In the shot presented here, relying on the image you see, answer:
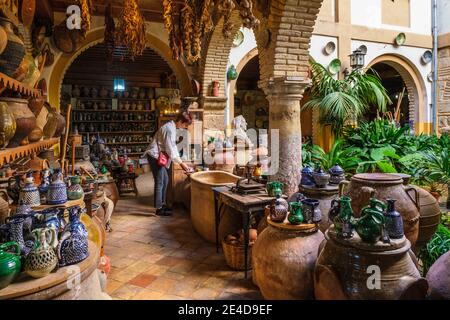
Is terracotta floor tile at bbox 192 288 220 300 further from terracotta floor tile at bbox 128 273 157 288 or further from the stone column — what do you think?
the stone column

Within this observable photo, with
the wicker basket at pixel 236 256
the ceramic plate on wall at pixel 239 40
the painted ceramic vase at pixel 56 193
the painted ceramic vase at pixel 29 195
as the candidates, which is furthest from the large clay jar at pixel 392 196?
the ceramic plate on wall at pixel 239 40

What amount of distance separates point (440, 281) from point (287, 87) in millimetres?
3086

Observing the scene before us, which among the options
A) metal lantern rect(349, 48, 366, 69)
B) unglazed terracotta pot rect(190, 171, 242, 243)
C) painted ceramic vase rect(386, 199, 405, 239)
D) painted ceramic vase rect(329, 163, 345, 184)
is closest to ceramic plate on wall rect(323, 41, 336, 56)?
metal lantern rect(349, 48, 366, 69)

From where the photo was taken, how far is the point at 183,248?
12.0 ft

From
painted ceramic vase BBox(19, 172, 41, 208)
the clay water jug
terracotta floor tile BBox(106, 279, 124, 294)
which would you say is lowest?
terracotta floor tile BBox(106, 279, 124, 294)

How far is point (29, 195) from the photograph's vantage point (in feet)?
7.15

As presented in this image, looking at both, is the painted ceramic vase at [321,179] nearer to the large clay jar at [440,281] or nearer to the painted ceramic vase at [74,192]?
the large clay jar at [440,281]

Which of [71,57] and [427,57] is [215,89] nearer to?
[71,57]

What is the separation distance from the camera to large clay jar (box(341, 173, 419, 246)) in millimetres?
2537

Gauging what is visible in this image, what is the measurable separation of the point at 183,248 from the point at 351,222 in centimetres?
230

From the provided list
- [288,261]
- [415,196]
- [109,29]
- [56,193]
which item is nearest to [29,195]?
[56,193]

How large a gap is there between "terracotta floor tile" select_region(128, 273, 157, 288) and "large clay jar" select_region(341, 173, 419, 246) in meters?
1.92
